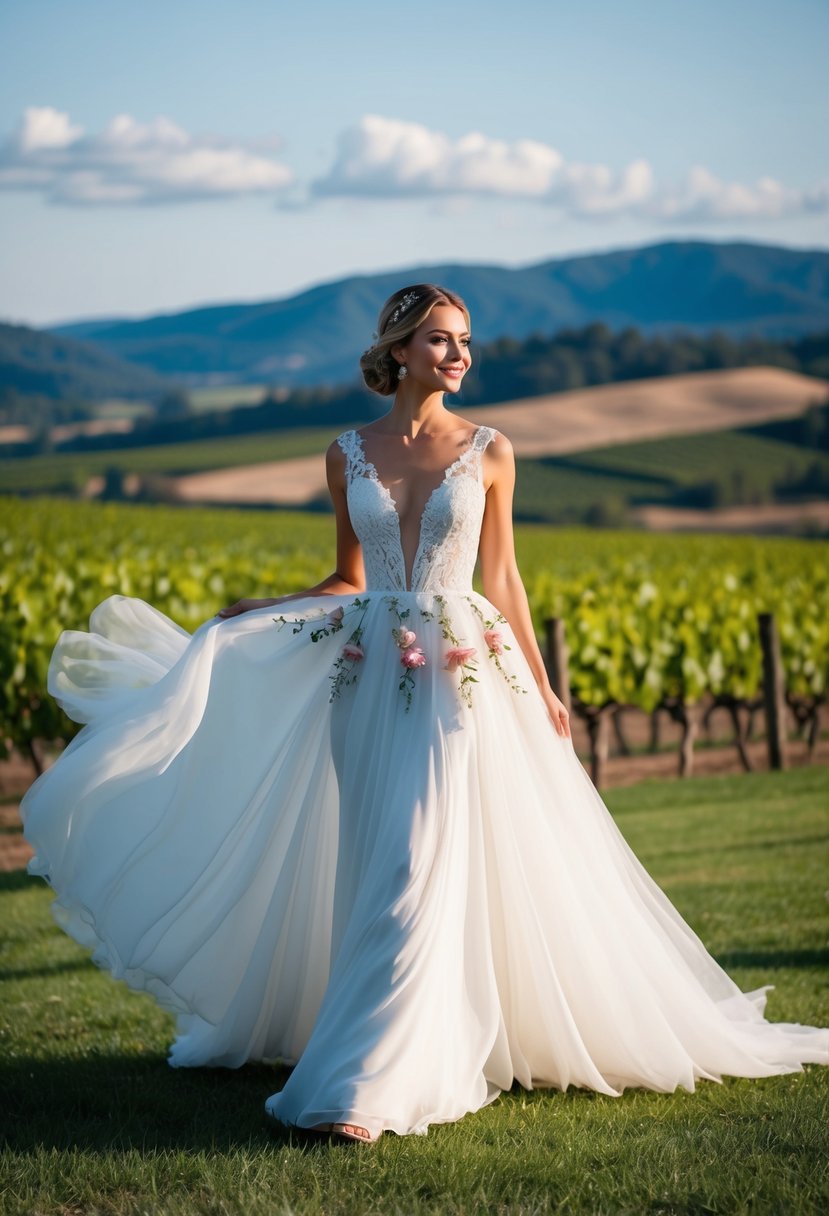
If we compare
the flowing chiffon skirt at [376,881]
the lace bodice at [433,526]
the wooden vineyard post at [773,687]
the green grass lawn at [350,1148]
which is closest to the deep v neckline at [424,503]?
the lace bodice at [433,526]

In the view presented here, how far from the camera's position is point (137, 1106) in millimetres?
4117

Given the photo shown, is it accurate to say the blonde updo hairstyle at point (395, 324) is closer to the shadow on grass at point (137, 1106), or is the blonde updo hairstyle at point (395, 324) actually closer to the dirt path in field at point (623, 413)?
the shadow on grass at point (137, 1106)

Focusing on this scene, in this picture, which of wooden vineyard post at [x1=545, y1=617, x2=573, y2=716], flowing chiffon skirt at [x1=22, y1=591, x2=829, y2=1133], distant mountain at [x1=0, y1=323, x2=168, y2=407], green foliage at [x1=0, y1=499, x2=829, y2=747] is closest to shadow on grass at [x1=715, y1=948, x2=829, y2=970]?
flowing chiffon skirt at [x1=22, y1=591, x2=829, y2=1133]

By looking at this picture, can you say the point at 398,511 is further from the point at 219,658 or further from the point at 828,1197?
the point at 828,1197

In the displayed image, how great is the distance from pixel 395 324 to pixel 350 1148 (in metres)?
2.36

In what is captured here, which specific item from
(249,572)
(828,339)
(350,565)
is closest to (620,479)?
(828,339)

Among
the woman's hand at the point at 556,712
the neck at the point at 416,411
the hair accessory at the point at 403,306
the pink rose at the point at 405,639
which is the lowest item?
the woman's hand at the point at 556,712

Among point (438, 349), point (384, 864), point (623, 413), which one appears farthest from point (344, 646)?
point (623, 413)

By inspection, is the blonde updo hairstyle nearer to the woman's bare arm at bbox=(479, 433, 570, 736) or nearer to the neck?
the neck

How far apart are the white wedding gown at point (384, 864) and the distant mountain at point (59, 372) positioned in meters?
99.0

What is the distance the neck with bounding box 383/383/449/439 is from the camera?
14.3 ft

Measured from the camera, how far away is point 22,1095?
429 centimetres

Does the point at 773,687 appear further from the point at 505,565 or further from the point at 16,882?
the point at 505,565

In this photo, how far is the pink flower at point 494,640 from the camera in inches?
165
